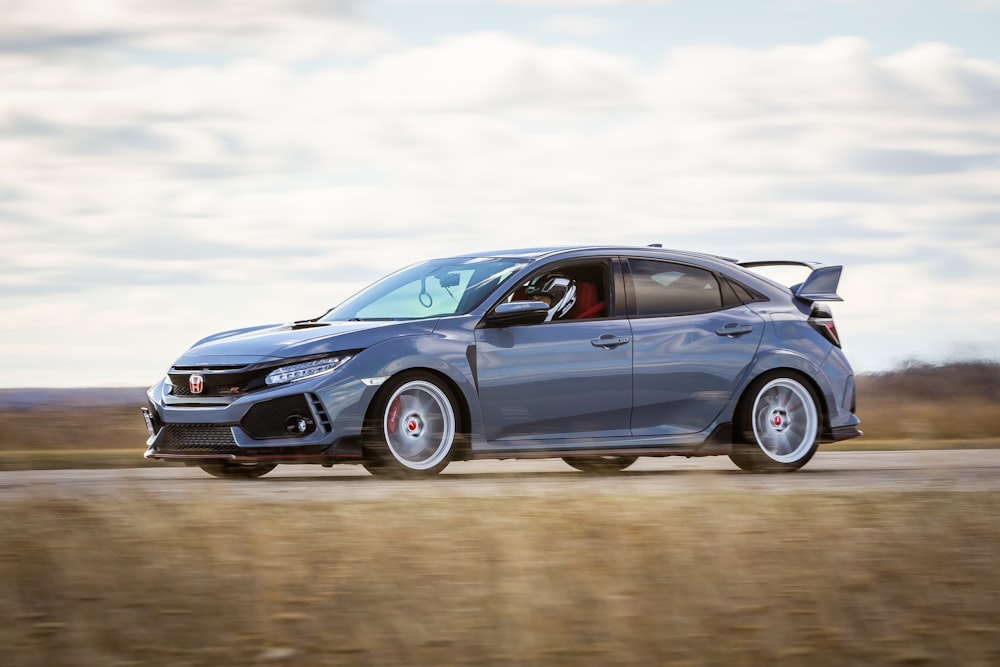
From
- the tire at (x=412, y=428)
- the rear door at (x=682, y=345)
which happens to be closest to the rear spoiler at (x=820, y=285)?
the rear door at (x=682, y=345)

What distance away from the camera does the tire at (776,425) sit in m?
11.8

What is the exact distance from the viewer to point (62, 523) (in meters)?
7.00

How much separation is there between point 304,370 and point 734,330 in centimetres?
337

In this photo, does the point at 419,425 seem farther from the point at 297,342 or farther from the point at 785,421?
the point at 785,421

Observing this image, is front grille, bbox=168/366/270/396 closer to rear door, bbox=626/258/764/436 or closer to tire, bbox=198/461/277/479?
tire, bbox=198/461/277/479

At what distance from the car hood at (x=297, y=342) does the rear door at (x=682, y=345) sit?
5.50 ft

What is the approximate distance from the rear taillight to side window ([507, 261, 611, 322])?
6.06 feet

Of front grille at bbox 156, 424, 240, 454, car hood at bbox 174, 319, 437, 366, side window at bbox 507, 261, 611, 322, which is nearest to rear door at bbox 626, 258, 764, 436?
side window at bbox 507, 261, 611, 322

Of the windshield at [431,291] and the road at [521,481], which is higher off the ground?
the windshield at [431,291]

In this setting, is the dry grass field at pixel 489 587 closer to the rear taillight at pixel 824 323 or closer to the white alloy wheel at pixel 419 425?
the white alloy wheel at pixel 419 425

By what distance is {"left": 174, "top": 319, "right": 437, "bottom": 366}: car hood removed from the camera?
34.0 feet

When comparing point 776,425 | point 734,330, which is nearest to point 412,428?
point 734,330

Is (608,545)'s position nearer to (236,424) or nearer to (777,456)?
(236,424)

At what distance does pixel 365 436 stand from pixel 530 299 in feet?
5.63
